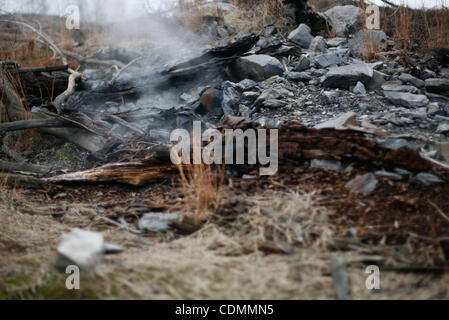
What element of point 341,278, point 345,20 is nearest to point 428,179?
point 341,278

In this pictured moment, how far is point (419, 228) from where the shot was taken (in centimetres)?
161

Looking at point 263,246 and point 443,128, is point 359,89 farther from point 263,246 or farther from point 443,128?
point 263,246

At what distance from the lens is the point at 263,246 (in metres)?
1.62

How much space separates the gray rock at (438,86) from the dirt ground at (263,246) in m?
2.12

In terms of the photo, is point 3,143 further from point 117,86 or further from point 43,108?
point 117,86

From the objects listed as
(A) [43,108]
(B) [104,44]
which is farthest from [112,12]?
(A) [43,108]

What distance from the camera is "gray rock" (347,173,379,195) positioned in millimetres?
1914

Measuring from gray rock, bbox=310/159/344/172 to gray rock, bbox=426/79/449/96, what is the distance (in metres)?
2.15

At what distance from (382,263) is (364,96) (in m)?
2.49

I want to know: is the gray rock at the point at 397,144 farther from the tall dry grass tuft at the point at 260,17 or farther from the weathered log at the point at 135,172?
the tall dry grass tuft at the point at 260,17

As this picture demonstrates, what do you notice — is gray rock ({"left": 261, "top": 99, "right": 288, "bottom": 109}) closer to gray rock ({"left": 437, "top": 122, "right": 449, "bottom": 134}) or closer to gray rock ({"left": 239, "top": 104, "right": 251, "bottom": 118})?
gray rock ({"left": 239, "top": 104, "right": 251, "bottom": 118})

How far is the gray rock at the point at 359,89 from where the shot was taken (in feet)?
11.7

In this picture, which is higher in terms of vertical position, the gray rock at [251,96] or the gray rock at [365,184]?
the gray rock at [251,96]

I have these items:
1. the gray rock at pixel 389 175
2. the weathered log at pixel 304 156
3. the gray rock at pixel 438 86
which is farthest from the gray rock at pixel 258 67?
the gray rock at pixel 389 175
